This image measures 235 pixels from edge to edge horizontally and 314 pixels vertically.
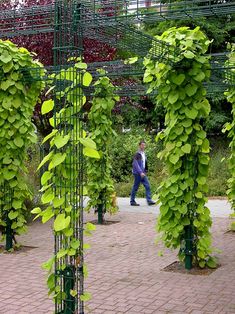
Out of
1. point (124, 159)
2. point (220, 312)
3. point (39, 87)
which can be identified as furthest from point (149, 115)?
point (220, 312)

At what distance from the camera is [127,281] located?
20.3ft

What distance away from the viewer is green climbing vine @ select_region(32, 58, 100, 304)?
153 inches

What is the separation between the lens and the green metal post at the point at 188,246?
265 inches

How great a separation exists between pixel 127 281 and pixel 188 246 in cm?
103

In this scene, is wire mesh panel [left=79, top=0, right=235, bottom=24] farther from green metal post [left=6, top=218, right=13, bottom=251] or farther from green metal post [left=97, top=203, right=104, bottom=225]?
green metal post [left=97, top=203, right=104, bottom=225]

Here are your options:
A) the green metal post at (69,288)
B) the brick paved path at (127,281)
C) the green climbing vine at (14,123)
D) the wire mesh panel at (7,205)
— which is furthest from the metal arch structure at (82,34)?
the wire mesh panel at (7,205)

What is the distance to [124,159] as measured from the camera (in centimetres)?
1795

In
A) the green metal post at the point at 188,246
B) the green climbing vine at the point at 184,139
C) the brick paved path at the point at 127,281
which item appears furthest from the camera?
the green metal post at the point at 188,246

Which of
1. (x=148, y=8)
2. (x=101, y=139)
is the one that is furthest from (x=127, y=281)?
(x=101, y=139)

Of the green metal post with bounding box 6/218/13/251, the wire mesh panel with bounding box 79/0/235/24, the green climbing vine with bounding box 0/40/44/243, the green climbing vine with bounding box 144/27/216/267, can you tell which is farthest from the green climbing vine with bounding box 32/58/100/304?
the green metal post with bounding box 6/218/13/251

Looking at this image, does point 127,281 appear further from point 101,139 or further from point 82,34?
point 101,139

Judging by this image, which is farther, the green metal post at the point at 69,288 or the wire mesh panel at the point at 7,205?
the wire mesh panel at the point at 7,205

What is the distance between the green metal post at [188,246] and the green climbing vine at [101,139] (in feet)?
12.8

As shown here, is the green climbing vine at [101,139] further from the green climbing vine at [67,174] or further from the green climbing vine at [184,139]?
the green climbing vine at [67,174]
